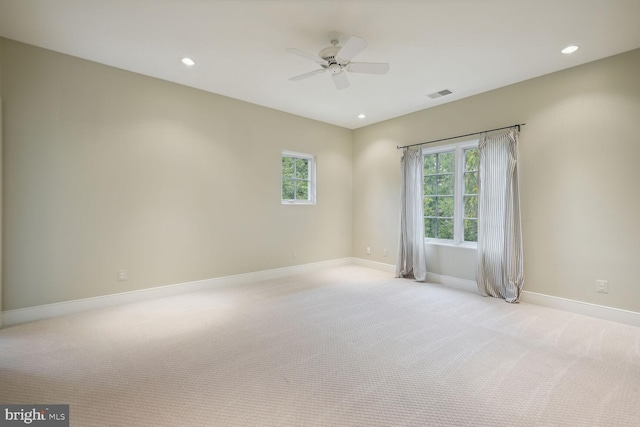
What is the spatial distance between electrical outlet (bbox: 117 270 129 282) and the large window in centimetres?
465

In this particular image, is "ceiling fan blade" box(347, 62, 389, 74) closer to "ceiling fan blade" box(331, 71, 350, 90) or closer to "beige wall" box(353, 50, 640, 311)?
"ceiling fan blade" box(331, 71, 350, 90)

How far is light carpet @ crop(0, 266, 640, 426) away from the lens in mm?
1766

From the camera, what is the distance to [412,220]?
16.7ft

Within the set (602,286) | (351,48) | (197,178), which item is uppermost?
(351,48)

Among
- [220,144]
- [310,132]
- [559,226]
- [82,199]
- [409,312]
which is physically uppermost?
[310,132]

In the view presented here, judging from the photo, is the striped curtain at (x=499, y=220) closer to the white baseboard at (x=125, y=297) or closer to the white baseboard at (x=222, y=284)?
the white baseboard at (x=222, y=284)

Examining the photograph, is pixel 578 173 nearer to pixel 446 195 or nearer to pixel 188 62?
pixel 446 195

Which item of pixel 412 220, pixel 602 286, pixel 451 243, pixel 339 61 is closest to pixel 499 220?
pixel 451 243

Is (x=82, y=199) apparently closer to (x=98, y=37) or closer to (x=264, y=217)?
(x=98, y=37)

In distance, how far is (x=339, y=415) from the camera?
1.74 metres

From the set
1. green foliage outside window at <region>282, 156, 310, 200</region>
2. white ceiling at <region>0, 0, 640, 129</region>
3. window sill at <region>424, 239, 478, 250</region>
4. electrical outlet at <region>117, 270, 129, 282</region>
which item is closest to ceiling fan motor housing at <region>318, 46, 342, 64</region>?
white ceiling at <region>0, 0, 640, 129</region>

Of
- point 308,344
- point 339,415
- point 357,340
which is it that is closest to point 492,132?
point 357,340

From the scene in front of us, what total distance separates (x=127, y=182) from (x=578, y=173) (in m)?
5.62

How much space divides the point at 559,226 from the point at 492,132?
1.56m
